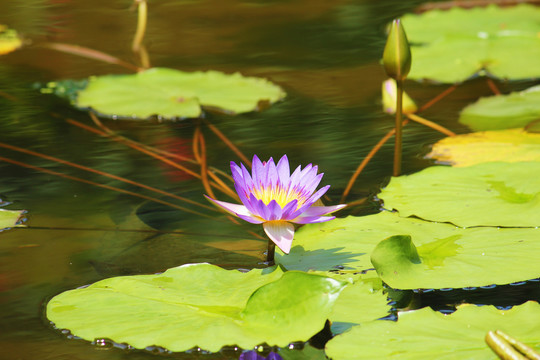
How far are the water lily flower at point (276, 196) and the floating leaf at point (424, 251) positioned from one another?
8 cm

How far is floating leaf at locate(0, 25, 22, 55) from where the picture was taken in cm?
314

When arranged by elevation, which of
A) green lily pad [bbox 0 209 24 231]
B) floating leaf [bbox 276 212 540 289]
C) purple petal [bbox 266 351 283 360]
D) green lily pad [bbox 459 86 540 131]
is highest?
floating leaf [bbox 276 212 540 289]

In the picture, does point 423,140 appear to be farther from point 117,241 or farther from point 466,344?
point 466,344

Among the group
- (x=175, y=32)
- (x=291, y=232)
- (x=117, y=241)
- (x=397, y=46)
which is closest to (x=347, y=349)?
(x=291, y=232)

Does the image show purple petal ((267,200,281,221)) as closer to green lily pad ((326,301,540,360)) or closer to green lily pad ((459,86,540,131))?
green lily pad ((326,301,540,360))

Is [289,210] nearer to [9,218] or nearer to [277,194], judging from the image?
[277,194]

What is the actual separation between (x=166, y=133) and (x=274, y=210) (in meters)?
1.00

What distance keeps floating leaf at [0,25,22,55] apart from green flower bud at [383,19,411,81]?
1987mm

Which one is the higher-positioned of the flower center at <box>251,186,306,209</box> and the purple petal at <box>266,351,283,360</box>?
the flower center at <box>251,186,306,209</box>

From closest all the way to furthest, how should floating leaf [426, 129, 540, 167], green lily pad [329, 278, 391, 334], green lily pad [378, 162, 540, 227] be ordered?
green lily pad [329, 278, 391, 334] < green lily pad [378, 162, 540, 227] < floating leaf [426, 129, 540, 167]

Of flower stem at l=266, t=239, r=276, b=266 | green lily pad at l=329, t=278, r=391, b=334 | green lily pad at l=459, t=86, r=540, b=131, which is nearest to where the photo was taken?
green lily pad at l=329, t=278, r=391, b=334

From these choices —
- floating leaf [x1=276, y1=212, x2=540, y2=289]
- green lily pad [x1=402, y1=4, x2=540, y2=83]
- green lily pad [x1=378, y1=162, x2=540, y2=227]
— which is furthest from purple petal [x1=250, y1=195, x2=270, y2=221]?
green lily pad [x1=402, y1=4, x2=540, y2=83]

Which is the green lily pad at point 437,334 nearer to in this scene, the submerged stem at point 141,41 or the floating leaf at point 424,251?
the floating leaf at point 424,251

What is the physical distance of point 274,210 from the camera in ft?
4.09
